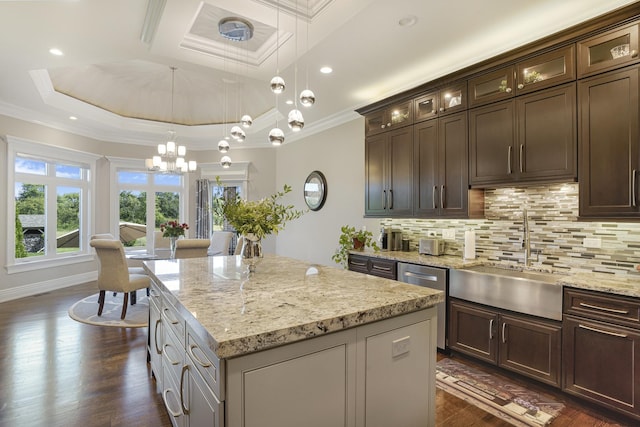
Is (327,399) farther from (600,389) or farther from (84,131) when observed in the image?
(84,131)

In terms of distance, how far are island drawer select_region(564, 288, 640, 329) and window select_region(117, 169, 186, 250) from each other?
698cm

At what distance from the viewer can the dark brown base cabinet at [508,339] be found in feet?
8.02

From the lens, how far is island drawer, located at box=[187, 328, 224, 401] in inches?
43.8

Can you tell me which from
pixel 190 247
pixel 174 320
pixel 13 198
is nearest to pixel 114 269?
pixel 190 247

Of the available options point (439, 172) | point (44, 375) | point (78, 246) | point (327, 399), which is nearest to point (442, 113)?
point (439, 172)

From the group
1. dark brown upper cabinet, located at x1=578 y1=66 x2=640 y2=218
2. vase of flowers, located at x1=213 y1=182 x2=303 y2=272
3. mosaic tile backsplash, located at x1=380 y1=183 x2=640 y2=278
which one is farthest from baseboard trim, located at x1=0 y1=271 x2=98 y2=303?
dark brown upper cabinet, located at x1=578 y1=66 x2=640 y2=218

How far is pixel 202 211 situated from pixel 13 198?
3.10m

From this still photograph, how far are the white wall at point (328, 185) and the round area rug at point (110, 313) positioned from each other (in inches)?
111

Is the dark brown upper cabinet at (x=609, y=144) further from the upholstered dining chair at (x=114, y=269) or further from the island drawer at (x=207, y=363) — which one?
the upholstered dining chair at (x=114, y=269)

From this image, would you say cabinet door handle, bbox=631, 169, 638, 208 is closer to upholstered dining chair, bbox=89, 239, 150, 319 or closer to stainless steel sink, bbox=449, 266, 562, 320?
stainless steel sink, bbox=449, 266, 562, 320

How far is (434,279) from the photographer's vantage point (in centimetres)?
322

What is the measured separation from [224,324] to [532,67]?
3.12 metres

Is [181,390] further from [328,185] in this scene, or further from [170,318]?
[328,185]

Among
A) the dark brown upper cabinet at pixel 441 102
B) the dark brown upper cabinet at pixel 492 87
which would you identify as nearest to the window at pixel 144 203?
the dark brown upper cabinet at pixel 441 102
